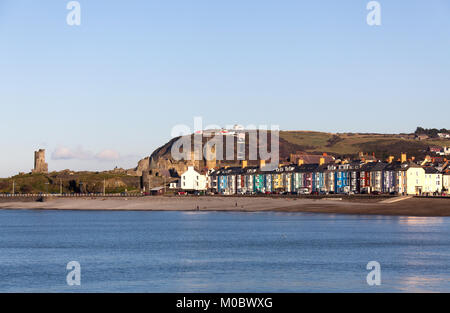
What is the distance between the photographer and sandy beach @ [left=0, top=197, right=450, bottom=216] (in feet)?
331

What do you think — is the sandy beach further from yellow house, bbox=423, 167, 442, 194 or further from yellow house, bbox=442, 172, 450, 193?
yellow house, bbox=442, 172, 450, 193

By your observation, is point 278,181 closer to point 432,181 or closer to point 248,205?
point 432,181

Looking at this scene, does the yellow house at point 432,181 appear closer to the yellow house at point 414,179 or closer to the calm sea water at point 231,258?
the yellow house at point 414,179

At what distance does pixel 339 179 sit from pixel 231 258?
4038 inches

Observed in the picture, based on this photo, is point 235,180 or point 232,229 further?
point 235,180

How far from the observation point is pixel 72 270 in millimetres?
42000

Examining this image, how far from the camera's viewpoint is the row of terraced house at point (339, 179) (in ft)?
434

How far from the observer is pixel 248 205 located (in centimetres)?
12356

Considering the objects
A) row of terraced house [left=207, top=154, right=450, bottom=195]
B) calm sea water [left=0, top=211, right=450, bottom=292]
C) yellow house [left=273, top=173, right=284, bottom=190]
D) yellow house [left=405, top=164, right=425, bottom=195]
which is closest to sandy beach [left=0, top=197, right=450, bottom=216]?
yellow house [left=405, top=164, right=425, bottom=195]

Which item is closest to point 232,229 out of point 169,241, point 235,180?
point 169,241

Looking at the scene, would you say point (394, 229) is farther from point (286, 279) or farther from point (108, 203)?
point (108, 203)

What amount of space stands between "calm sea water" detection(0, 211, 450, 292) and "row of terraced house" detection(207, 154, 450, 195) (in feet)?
186

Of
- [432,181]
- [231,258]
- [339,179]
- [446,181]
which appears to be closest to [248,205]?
[339,179]
